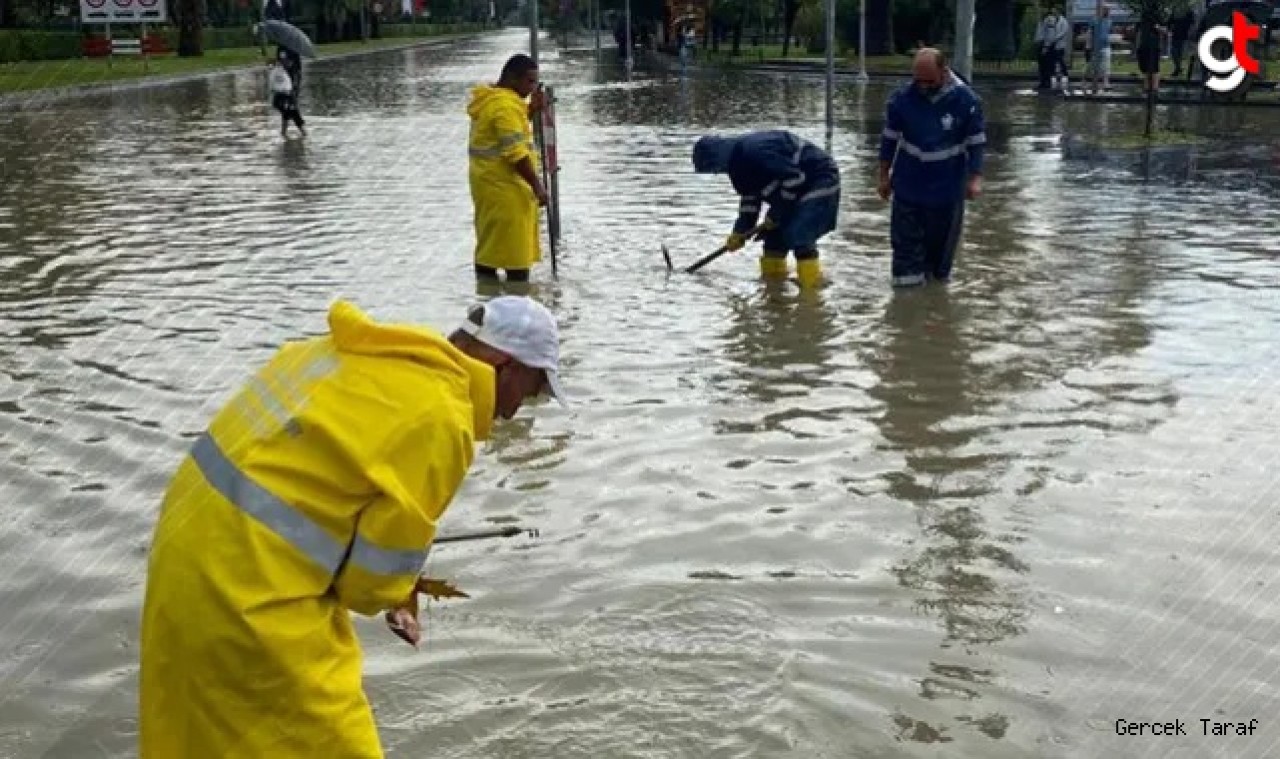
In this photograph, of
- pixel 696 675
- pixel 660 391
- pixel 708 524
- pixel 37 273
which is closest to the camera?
pixel 696 675

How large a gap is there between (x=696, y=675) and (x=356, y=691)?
203 centimetres

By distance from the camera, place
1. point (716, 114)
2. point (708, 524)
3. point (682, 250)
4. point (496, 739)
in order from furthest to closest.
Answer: point (716, 114) → point (682, 250) → point (708, 524) → point (496, 739)

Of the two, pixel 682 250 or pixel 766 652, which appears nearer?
pixel 766 652

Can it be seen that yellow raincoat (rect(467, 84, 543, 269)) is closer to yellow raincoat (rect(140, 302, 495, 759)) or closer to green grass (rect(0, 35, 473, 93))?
yellow raincoat (rect(140, 302, 495, 759))

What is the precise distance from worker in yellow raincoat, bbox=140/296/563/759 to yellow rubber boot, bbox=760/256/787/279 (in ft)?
26.3

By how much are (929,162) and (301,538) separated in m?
7.85

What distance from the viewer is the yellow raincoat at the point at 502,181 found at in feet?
31.6

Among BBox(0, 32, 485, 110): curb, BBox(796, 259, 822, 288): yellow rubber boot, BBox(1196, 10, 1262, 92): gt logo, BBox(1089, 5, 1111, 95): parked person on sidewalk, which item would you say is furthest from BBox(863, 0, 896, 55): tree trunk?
BBox(796, 259, 822, 288): yellow rubber boot

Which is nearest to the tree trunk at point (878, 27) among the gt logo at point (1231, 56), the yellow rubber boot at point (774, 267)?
the gt logo at point (1231, 56)

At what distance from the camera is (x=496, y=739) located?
4250 mm

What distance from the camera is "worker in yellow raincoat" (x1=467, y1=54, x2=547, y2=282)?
31.4 ft

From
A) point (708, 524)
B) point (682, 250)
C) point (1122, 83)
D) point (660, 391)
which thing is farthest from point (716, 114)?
point (708, 524)

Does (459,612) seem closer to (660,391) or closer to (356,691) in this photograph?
(356,691)

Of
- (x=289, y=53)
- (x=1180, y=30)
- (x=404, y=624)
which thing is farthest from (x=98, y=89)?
(x=404, y=624)
